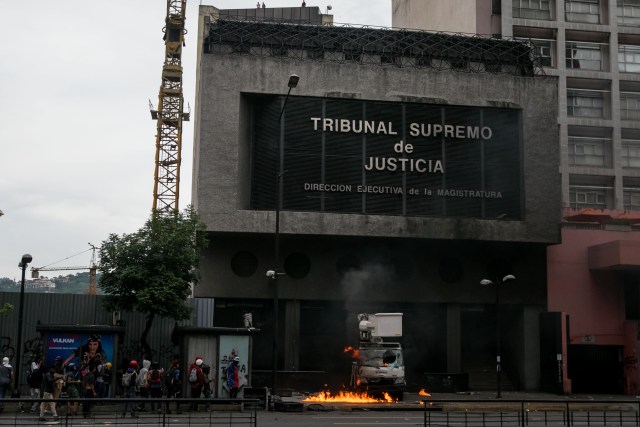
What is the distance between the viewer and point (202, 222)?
40344mm

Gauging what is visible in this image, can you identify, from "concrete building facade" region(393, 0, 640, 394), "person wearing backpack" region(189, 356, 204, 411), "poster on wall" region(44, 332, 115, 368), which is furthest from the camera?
"concrete building facade" region(393, 0, 640, 394)

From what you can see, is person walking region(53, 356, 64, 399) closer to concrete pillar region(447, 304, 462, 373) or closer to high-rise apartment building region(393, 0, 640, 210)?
concrete pillar region(447, 304, 462, 373)

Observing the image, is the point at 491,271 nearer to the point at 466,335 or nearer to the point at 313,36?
the point at 466,335

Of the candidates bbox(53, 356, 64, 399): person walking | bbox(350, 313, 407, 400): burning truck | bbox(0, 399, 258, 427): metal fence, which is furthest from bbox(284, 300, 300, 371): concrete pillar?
bbox(0, 399, 258, 427): metal fence

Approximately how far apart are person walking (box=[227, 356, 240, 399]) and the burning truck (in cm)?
605

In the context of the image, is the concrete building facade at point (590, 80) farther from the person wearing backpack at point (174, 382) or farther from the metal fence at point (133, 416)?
the metal fence at point (133, 416)

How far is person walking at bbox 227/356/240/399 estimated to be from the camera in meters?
28.8

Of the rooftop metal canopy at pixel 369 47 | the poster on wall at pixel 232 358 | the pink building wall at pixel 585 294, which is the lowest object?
the poster on wall at pixel 232 358

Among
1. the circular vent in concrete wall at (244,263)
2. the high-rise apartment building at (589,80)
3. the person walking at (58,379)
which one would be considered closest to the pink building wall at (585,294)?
the high-rise apartment building at (589,80)

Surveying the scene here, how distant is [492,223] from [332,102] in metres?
10.7

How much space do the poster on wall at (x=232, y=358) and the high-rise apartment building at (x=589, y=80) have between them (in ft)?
118

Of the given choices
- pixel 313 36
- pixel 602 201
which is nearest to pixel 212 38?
pixel 313 36

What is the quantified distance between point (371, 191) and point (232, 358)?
15586mm

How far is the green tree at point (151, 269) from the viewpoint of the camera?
35.6 meters
